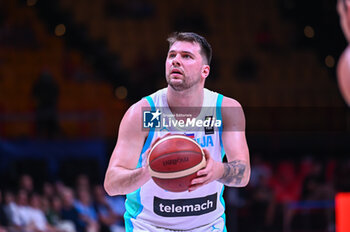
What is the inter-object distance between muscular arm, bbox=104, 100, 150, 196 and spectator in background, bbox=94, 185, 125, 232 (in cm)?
491

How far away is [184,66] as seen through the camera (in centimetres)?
421

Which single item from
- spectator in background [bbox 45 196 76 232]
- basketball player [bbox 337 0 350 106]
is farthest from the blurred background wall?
basketball player [bbox 337 0 350 106]

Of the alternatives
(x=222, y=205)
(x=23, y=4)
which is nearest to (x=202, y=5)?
(x=23, y=4)

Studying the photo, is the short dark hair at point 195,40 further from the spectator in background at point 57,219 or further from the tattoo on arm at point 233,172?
the spectator in background at point 57,219

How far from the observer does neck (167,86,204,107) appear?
169 inches

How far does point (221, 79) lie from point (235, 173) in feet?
38.5

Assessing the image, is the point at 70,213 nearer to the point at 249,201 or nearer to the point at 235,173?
the point at 249,201

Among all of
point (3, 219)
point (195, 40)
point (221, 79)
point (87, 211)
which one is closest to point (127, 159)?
point (195, 40)

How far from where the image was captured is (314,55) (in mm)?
16125

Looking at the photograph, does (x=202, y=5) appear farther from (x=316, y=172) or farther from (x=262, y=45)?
(x=316, y=172)

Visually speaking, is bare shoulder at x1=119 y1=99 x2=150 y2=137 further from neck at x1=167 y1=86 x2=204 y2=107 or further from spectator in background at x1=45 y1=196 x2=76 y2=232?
spectator in background at x1=45 y1=196 x2=76 y2=232

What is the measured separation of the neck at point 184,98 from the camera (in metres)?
4.30

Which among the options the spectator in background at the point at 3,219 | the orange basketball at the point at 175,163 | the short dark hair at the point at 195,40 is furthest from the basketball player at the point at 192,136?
→ the spectator in background at the point at 3,219

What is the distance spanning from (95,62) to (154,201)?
419 inches
